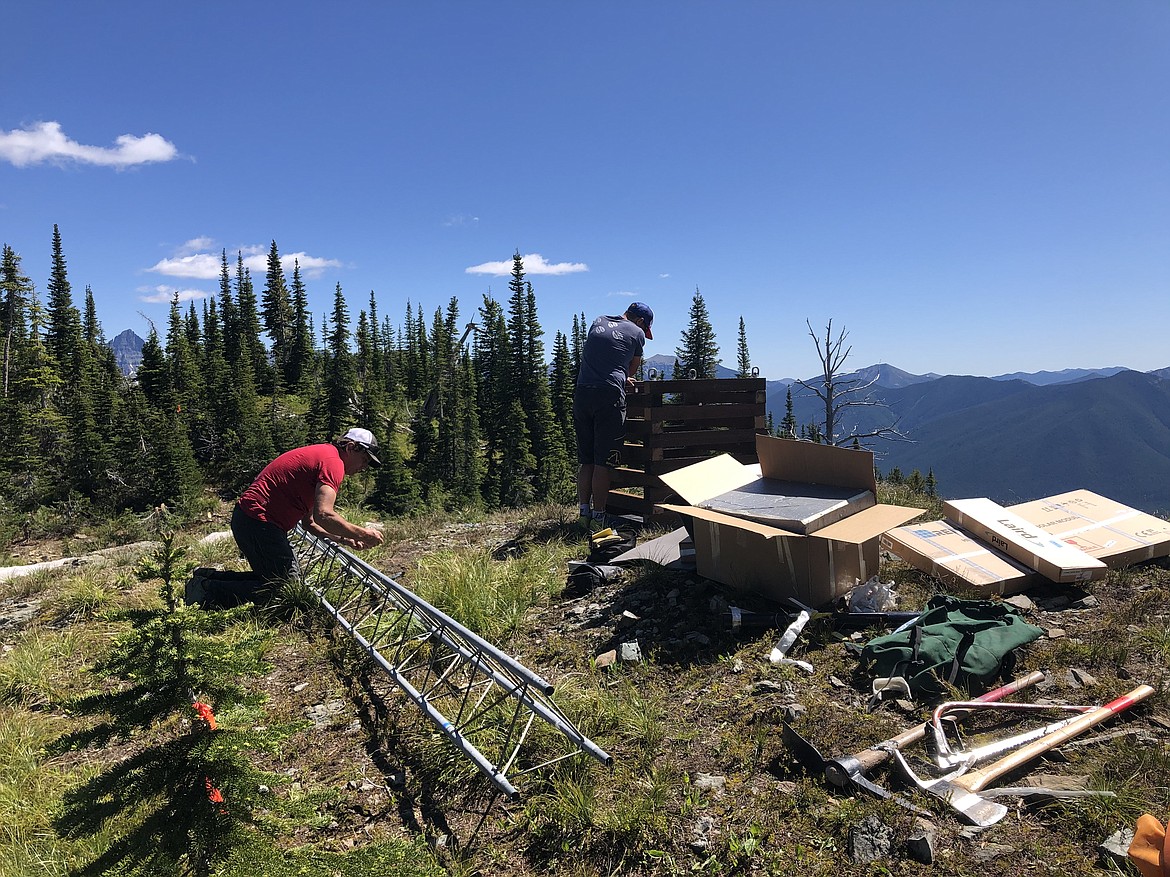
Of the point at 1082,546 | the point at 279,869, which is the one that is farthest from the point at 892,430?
the point at 279,869

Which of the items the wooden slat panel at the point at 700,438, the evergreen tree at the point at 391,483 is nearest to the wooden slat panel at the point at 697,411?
the wooden slat panel at the point at 700,438

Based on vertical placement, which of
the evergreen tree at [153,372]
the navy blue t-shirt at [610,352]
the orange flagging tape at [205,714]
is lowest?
the orange flagging tape at [205,714]

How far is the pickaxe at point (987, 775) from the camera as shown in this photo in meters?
2.73

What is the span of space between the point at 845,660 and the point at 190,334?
254ft

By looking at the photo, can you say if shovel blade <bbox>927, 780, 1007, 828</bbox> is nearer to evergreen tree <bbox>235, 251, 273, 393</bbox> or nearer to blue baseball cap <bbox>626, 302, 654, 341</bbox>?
blue baseball cap <bbox>626, 302, 654, 341</bbox>

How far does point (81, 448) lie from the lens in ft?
92.6

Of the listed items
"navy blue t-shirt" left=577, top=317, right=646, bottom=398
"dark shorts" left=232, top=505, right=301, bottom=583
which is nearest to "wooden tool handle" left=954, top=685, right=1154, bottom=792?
"navy blue t-shirt" left=577, top=317, right=646, bottom=398

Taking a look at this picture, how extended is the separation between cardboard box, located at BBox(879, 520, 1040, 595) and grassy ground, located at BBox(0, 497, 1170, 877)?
16 centimetres

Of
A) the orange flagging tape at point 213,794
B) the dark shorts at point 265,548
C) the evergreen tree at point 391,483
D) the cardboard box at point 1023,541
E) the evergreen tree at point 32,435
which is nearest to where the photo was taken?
the orange flagging tape at point 213,794

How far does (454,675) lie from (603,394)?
4.02 m

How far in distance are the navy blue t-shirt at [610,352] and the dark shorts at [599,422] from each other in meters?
0.11

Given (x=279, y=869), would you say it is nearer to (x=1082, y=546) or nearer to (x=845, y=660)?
(x=845, y=660)

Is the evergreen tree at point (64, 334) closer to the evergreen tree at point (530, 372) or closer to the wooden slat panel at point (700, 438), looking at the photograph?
the evergreen tree at point (530, 372)

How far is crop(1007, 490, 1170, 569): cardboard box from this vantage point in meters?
5.34
